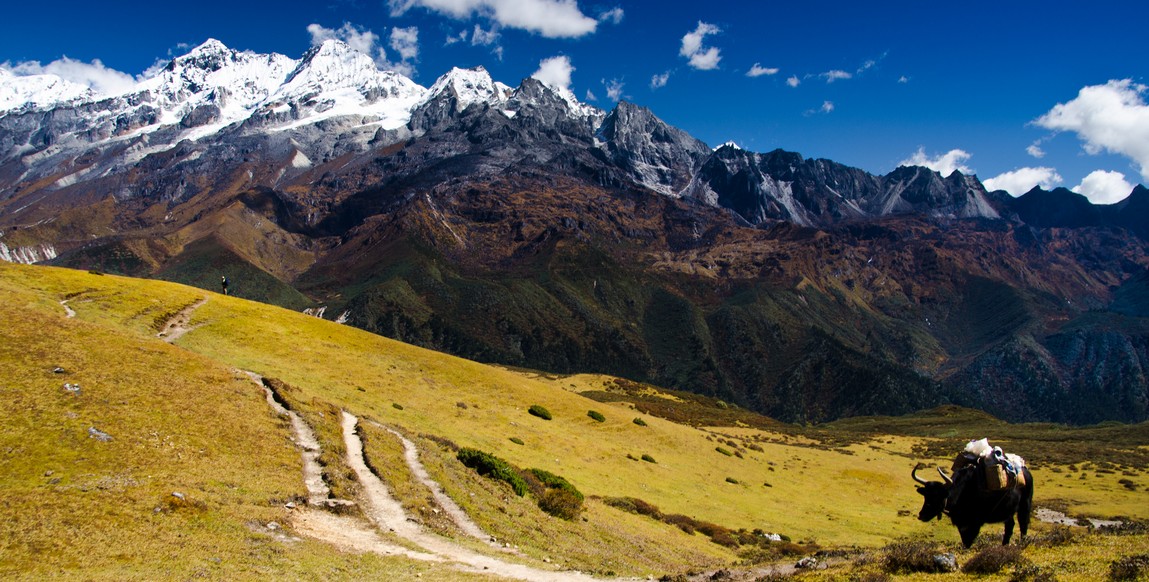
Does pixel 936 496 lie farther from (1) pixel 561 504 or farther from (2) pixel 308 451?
(2) pixel 308 451

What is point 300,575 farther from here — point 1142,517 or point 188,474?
point 1142,517

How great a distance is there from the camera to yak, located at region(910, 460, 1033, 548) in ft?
48.7

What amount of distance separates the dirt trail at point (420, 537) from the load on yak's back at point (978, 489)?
11256 millimetres

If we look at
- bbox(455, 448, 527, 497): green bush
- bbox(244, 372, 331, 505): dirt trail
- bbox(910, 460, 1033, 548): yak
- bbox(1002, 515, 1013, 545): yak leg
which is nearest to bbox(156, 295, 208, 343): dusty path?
bbox(244, 372, 331, 505): dirt trail

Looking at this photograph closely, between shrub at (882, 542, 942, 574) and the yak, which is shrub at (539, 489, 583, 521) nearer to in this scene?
shrub at (882, 542, 942, 574)

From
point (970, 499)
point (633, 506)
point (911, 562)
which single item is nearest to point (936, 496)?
point (970, 499)

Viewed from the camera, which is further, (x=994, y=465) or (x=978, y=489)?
(x=978, y=489)

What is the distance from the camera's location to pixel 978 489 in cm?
1482

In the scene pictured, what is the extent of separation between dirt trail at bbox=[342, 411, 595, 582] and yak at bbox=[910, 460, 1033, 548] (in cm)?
1116

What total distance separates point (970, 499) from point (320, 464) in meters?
25.9

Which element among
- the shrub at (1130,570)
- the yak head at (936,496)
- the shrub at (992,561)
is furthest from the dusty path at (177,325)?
the shrub at (1130,570)

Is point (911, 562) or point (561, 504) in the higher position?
point (911, 562)

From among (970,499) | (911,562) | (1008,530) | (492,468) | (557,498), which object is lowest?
(557,498)

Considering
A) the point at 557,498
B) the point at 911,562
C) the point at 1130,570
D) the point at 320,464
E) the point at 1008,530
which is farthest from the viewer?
the point at 557,498
